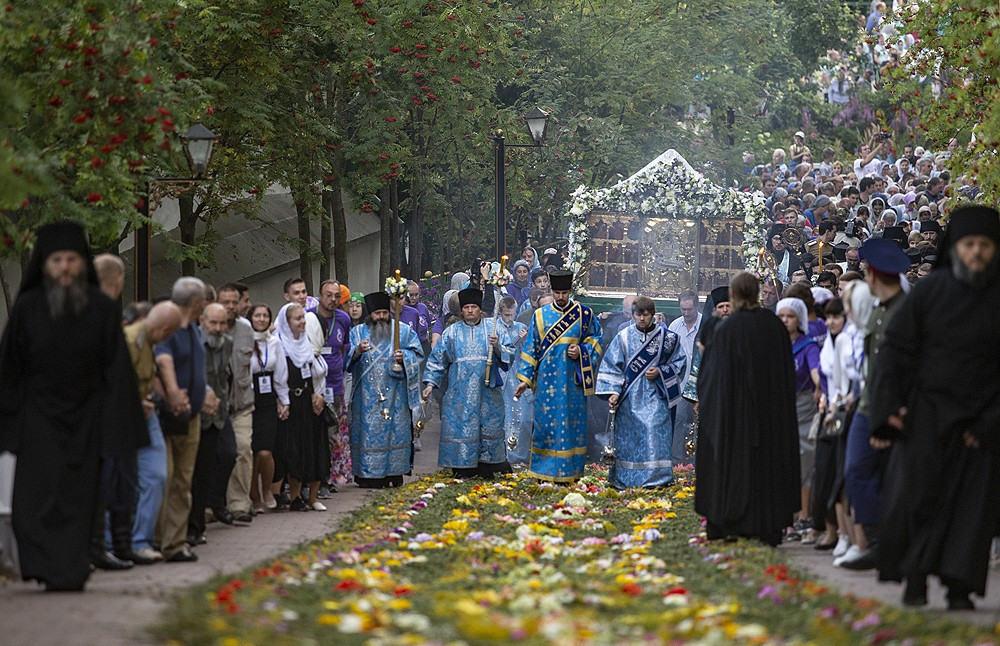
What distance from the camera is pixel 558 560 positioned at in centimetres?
1222

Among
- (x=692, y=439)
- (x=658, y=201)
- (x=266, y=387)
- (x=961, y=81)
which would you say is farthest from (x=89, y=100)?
(x=658, y=201)

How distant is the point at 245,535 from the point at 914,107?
31.2ft

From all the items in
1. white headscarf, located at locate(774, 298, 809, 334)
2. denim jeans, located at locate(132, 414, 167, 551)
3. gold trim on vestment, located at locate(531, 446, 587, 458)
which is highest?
white headscarf, located at locate(774, 298, 809, 334)

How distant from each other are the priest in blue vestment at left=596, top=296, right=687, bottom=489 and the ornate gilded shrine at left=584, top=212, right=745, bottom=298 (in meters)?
6.90

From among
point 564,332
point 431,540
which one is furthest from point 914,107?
point 431,540

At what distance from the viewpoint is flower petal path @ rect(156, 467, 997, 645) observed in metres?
8.30

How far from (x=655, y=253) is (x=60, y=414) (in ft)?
50.8

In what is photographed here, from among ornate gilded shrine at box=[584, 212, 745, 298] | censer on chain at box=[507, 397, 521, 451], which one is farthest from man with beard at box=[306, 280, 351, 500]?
ornate gilded shrine at box=[584, 212, 745, 298]

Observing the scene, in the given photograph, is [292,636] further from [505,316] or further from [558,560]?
[505,316]

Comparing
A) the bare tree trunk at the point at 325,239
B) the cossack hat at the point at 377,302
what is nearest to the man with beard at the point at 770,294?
the cossack hat at the point at 377,302

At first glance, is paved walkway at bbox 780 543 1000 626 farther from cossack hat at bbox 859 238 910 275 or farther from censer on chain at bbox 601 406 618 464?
censer on chain at bbox 601 406 618 464

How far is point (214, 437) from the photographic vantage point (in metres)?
13.4

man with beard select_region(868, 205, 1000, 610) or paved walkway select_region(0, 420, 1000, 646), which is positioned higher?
man with beard select_region(868, 205, 1000, 610)

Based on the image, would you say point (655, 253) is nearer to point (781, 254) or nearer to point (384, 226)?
point (781, 254)
